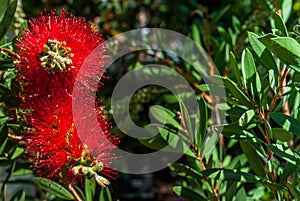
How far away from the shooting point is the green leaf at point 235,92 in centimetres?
79

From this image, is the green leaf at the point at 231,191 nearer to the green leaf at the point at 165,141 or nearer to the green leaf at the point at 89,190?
the green leaf at the point at 165,141

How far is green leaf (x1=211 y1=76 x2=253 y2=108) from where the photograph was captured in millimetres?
791

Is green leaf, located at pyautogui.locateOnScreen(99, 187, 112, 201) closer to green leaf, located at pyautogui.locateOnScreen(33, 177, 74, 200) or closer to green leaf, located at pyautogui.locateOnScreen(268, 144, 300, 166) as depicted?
green leaf, located at pyautogui.locateOnScreen(33, 177, 74, 200)

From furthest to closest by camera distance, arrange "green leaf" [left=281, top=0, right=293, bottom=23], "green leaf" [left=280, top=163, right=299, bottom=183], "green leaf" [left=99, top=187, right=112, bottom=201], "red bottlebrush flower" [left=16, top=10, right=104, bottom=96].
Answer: "green leaf" [left=281, top=0, right=293, bottom=23] → "green leaf" [left=99, top=187, right=112, bottom=201] → "green leaf" [left=280, top=163, right=299, bottom=183] → "red bottlebrush flower" [left=16, top=10, right=104, bottom=96]

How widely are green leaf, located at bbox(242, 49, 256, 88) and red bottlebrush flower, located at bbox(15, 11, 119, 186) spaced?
10.0 inches

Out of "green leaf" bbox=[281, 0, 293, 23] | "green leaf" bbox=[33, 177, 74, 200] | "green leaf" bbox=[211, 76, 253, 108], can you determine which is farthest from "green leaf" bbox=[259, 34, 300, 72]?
"green leaf" bbox=[33, 177, 74, 200]

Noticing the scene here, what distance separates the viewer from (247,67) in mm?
858

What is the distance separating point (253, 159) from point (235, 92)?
0.20 meters

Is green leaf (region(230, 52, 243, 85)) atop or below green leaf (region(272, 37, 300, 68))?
atop

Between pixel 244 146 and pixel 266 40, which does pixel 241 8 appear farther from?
pixel 266 40

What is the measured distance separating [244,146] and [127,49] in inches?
20.2

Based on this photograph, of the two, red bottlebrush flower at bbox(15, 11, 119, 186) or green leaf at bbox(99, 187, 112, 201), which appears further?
green leaf at bbox(99, 187, 112, 201)

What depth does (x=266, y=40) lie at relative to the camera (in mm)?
698

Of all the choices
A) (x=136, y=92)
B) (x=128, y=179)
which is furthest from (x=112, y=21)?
(x=128, y=179)
